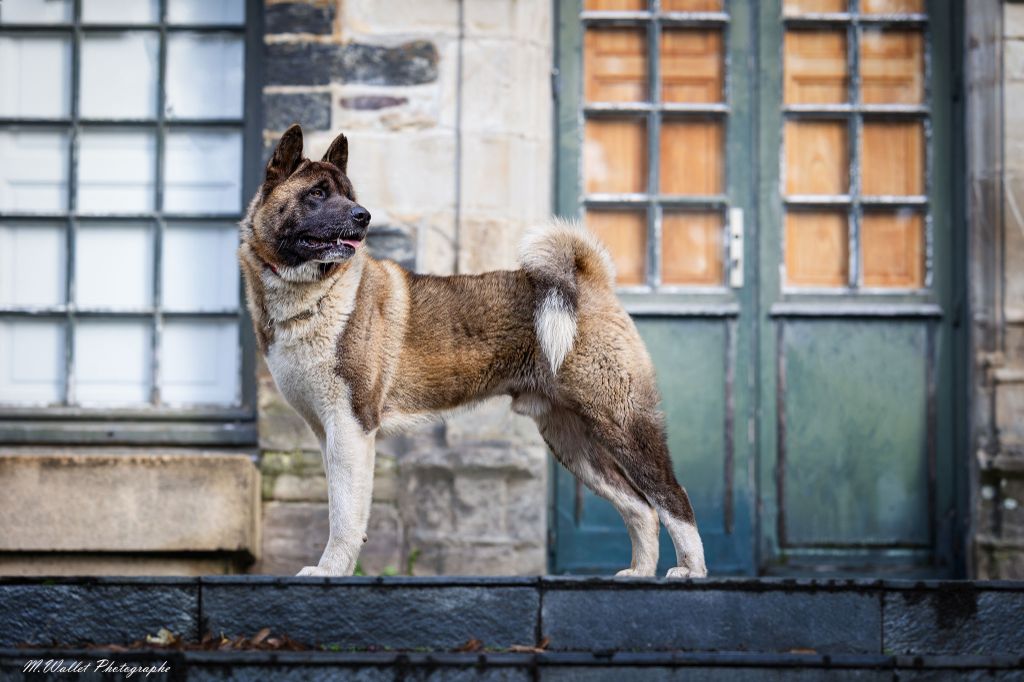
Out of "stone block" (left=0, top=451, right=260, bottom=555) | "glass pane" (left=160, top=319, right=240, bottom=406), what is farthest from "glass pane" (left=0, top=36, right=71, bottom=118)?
"stone block" (left=0, top=451, right=260, bottom=555)

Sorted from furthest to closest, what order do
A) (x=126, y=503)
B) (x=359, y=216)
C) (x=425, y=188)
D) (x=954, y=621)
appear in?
(x=425, y=188) < (x=126, y=503) < (x=359, y=216) < (x=954, y=621)

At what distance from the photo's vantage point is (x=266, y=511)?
20.1 feet

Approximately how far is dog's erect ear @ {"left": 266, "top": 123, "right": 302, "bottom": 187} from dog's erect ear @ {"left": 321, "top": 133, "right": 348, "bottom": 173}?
127 mm

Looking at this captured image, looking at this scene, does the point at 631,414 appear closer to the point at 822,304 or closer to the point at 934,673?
the point at 934,673

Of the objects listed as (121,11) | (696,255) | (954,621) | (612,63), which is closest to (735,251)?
(696,255)

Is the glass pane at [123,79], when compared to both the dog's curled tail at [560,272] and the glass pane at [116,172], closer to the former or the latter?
Answer: the glass pane at [116,172]

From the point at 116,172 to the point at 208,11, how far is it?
877mm

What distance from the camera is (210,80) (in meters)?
6.57

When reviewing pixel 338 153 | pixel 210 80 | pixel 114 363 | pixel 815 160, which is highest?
pixel 210 80

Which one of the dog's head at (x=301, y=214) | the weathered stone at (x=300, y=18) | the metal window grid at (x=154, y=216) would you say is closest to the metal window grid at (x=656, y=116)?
the weathered stone at (x=300, y=18)

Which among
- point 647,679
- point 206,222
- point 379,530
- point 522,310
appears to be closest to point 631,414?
point 522,310

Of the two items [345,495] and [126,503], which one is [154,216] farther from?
[345,495]

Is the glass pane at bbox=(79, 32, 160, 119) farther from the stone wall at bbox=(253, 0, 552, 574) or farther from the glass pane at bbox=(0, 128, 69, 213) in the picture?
the stone wall at bbox=(253, 0, 552, 574)

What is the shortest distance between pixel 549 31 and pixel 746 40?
3.11 ft
